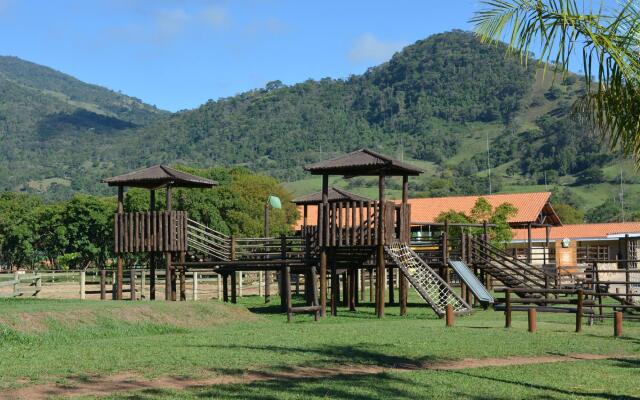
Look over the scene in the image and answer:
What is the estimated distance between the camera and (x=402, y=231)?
30.8 meters

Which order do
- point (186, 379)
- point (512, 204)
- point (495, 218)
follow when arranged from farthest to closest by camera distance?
point (512, 204)
point (495, 218)
point (186, 379)

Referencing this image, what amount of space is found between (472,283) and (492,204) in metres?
37.3

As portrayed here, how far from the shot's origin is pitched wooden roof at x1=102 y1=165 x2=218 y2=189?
33.1 meters

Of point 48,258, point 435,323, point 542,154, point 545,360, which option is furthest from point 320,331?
point 542,154

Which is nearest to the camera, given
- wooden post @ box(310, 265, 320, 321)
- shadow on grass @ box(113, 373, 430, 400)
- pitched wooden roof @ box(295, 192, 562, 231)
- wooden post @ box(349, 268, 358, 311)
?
shadow on grass @ box(113, 373, 430, 400)

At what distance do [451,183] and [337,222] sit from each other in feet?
398

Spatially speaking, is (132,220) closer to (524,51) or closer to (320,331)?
(320,331)

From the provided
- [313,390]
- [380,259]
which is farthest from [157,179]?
[313,390]

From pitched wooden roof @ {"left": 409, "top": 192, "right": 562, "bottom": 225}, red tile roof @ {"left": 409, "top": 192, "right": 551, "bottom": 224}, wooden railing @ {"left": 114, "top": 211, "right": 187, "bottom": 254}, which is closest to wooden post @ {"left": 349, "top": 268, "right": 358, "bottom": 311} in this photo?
wooden railing @ {"left": 114, "top": 211, "right": 187, "bottom": 254}

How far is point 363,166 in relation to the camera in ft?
97.2

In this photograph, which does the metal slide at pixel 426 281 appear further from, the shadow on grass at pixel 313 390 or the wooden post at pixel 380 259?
the shadow on grass at pixel 313 390

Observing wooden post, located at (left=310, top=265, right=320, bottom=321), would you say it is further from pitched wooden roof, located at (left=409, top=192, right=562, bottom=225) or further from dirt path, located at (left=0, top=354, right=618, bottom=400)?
pitched wooden roof, located at (left=409, top=192, right=562, bottom=225)

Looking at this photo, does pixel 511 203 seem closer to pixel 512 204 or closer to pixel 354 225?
pixel 512 204

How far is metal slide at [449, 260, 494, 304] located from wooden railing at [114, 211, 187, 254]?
9620 millimetres
